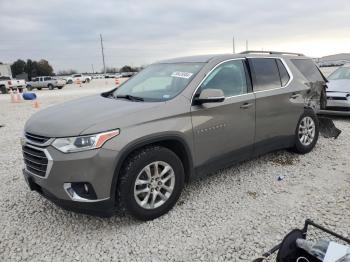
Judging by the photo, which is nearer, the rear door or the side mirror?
the side mirror

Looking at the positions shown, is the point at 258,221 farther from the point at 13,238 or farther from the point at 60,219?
the point at 13,238

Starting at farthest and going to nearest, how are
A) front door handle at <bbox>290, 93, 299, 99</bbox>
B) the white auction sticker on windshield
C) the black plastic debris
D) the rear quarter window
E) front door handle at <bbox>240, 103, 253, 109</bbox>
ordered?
the black plastic debris
the rear quarter window
front door handle at <bbox>290, 93, 299, 99</bbox>
front door handle at <bbox>240, 103, 253, 109</bbox>
the white auction sticker on windshield

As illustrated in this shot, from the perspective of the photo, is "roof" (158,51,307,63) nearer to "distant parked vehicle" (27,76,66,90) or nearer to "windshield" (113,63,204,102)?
"windshield" (113,63,204,102)

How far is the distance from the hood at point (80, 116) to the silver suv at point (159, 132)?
1 centimetres

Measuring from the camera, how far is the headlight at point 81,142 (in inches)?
129

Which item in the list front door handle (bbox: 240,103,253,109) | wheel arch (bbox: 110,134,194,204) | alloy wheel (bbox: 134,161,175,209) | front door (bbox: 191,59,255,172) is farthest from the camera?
front door handle (bbox: 240,103,253,109)

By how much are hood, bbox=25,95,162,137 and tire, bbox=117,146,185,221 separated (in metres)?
0.44

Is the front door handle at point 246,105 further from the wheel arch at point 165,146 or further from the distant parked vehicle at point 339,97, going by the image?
the distant parked vehicle at point 339,97

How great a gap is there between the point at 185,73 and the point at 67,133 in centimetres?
173

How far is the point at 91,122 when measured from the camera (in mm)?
3422

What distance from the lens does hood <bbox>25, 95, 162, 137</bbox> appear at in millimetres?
3408

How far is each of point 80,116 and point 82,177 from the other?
71 cm

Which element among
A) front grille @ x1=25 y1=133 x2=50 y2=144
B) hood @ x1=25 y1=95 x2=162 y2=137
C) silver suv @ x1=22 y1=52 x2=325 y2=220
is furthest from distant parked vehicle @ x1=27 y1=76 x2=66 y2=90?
front grille @ x1=25 y1=133 x2=50 y2=144

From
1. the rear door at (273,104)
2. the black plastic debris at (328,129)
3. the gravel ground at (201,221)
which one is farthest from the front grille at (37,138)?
the black plastic debris at (328,129)
